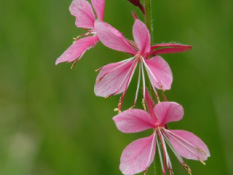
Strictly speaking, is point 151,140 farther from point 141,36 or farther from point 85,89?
point 85,89

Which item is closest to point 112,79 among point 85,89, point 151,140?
point 151,140

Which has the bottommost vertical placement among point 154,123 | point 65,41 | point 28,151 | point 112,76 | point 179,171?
point 179,171

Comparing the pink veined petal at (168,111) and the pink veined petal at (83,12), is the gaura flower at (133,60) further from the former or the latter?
the pink veined petal at (83,12)

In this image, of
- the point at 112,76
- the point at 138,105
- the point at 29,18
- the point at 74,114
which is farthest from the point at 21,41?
Result: the point at 112,76

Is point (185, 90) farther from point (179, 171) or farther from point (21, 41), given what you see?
point (21, 41)

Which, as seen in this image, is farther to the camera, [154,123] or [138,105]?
[138,105]

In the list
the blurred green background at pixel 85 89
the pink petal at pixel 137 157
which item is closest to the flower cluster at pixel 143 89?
the pink petal at pixel 137 157

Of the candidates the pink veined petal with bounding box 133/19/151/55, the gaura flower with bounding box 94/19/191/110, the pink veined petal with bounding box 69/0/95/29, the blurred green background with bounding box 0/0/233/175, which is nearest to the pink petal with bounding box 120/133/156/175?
the gaura flower with bounding box 94/19/191/110
